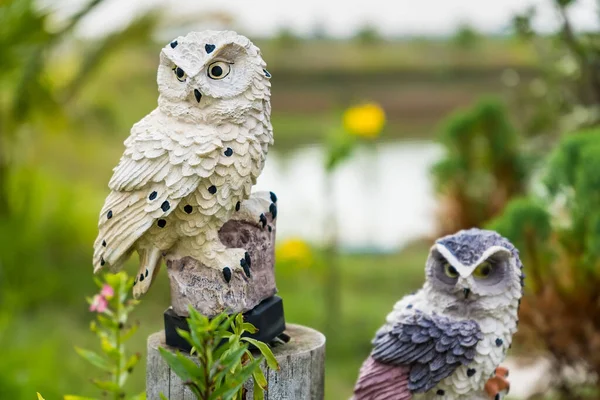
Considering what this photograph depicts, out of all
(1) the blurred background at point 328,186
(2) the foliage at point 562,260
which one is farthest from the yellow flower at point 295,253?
(2) the foliage at point 562,260

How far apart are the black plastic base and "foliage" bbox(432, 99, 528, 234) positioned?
8.22ft

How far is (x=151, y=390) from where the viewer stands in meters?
2.15

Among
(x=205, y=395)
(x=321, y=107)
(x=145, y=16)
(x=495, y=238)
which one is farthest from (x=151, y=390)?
(x=321, y=107)

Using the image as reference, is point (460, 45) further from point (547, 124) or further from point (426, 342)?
point (426, 342)

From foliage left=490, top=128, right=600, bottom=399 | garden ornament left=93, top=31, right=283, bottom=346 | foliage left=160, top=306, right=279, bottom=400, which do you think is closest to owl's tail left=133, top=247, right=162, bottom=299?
garden ornament left=93, top=31, right=283, bottom=346

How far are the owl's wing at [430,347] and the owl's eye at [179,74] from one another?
840 millimetres

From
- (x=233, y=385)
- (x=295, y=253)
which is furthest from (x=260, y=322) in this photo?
(x=295, y=253)

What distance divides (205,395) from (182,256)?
1.72 feet

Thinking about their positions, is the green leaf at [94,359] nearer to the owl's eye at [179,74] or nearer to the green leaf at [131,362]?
the green leaf at [131,362]

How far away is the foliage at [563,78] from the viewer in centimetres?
420

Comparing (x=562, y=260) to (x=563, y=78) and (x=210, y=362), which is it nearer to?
(x=563, y=78)

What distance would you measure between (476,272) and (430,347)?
232 millimetres

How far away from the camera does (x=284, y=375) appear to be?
2.10m

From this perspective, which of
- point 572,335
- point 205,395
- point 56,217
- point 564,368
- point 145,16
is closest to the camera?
point 205,395
